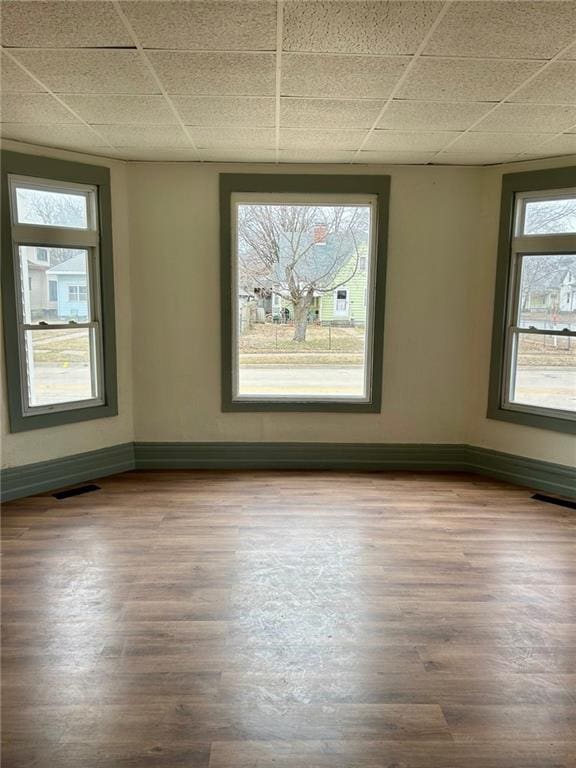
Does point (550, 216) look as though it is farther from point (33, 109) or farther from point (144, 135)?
point (33, 109)

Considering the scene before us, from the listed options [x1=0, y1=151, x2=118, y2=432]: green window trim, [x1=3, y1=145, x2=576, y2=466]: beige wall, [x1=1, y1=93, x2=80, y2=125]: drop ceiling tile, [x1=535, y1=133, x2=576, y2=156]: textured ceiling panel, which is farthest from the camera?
[x1=3, y1=145, x2=576, y2=466]: beige wall

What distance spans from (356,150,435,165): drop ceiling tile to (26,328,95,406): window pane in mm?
2726

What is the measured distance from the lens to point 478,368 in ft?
14.8

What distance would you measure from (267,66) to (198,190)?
2.04 meters

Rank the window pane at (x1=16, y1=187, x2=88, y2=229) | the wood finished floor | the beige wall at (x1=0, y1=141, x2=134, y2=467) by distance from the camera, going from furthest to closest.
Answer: the beige wall at (x1=0, y1=141, x2=134, y2=467), the window pane at (x1=16, y1=187, x2=88, y2=229), the wood finished floor

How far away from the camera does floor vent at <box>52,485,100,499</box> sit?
13.0 ft

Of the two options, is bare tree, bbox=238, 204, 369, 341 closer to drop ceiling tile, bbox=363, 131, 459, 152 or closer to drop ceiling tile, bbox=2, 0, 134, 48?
drop ceiling tile, bbox=363, 131, 459, 152

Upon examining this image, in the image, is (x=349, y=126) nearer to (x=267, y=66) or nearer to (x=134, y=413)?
(x=267, y=66)

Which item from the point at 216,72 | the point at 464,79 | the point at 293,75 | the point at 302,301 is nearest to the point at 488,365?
the point at 302,301

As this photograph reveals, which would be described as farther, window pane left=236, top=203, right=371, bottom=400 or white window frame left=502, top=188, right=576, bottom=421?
window pane left=236, top=203, right=371, bottom=400

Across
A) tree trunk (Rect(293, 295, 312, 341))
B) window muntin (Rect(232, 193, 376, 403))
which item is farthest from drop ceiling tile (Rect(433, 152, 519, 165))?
tree trunk (Rect(293, 295, 312, 341))

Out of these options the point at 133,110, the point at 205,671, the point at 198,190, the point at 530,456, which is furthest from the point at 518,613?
the point at 198,190

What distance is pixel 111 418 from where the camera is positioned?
4441mm

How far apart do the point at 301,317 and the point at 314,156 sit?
1358 millimetres
